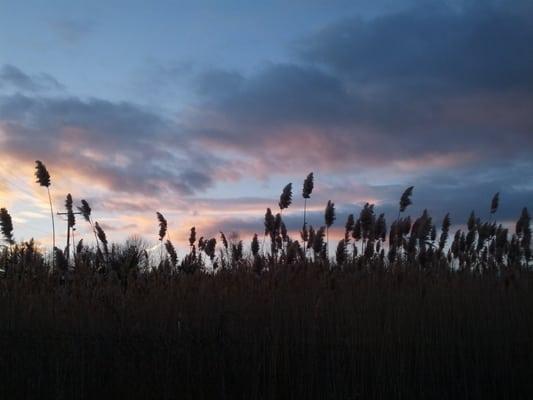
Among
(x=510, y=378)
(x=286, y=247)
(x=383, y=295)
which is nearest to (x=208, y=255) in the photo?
(x=286, y=247)

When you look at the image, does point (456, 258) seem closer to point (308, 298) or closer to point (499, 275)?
point (499, 275)

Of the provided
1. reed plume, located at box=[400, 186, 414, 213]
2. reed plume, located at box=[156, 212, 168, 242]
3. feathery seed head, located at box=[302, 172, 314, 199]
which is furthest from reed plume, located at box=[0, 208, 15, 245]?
reed plume, located at box=[400, 186, 414, 213]

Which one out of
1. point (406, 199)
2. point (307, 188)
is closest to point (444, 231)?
point (406, 199)

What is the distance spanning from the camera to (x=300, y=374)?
238 inches

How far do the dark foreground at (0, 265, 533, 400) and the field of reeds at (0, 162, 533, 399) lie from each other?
0.01 m

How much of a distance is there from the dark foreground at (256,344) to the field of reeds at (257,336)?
0.01 meters

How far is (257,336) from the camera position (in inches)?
243

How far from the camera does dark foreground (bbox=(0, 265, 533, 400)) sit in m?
6.05

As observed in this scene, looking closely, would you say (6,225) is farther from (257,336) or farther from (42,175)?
(257,336)

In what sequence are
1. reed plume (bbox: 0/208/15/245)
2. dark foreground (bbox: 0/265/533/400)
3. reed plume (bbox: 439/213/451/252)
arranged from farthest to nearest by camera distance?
reed plume (bbox: 439/213/451/252)
reed plume (bbox: 0/208/15/245)
dark foreground (bbox: 0/265/533/400)

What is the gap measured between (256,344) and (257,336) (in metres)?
0.08

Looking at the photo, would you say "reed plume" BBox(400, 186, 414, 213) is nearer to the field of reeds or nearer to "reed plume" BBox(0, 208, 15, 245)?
the field of reeds

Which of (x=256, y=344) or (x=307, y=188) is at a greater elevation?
(x=307, y=188)

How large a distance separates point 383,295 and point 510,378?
1383mm
